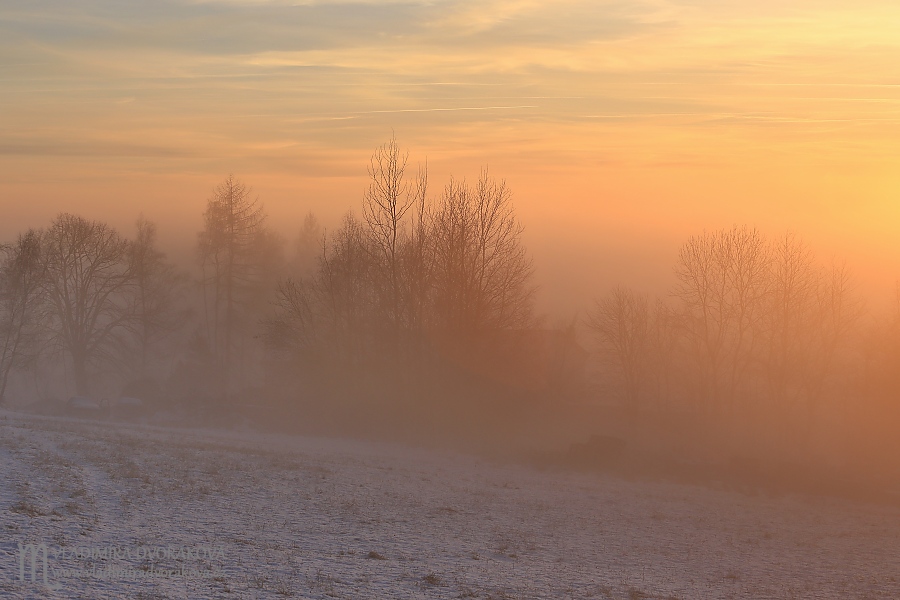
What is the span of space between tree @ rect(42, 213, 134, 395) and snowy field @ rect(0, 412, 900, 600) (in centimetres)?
2476

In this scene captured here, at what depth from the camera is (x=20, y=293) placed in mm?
45312

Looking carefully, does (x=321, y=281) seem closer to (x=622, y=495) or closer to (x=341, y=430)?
(x=341, y=430)

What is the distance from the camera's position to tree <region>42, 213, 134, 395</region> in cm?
4822

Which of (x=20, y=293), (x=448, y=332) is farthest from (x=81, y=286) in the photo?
(x=448, y=332)

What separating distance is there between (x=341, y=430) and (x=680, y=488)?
19.3m

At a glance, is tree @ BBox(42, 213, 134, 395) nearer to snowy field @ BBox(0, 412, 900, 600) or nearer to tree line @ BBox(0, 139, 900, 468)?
tree line @ BBox(0, 139, 900, 468)

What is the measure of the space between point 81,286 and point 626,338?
35.0 metres

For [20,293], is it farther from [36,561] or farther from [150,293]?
[36,561]

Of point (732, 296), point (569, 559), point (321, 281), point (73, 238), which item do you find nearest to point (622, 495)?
point (569, 559)

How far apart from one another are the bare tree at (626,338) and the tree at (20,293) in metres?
35.2

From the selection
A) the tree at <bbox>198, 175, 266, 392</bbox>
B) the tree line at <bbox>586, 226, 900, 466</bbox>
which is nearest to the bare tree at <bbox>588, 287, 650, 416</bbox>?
the tree line at <bbox>586, 226, 900, 466</bbox>

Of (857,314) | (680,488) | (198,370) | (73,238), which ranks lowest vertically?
(680,488)

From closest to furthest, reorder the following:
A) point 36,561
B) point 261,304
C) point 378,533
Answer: point 36,561, point 378,533, point 261,304

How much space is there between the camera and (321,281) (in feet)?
162
